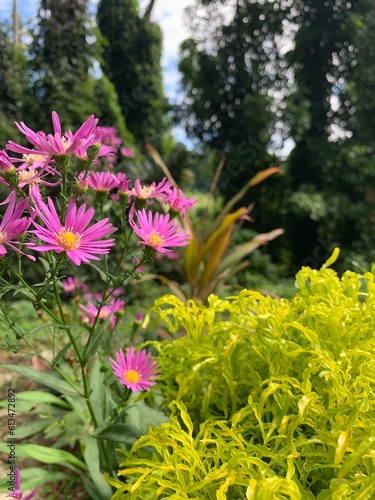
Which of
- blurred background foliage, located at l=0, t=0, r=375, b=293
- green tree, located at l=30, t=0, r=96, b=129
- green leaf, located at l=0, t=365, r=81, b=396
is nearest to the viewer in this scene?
green leaf, located at l=0, t=365, r=81, b=396

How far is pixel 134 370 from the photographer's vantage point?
2.19 ft

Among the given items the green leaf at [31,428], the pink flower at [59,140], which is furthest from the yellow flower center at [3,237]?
the green leaf at [31,428]

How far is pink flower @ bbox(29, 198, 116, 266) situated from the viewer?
1.58ft

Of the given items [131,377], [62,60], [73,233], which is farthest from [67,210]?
[62,60]

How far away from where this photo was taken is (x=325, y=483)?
505 mm

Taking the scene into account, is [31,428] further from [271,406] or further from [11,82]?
[11,82]

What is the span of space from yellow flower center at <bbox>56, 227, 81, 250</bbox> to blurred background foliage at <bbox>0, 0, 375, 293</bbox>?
2.98 meters

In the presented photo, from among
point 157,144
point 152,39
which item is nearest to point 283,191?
point 157,144

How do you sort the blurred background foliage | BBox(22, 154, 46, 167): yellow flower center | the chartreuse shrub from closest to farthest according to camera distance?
the chartreuse shrub < BBox(22, 154, 46, 167): yellow flower center < the blurred background foliage

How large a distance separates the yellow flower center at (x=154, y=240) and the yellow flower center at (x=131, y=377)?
0.71 feet

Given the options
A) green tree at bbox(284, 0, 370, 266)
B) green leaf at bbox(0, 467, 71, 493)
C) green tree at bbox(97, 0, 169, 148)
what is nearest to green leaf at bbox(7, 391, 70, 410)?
green leaf at bbox(0, 467, 71, 493)

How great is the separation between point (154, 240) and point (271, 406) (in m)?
0.28

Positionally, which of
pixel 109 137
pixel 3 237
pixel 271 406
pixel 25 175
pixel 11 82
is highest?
pixel 11 82

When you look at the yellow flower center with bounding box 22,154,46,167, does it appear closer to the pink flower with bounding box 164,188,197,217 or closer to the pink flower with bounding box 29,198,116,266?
the pink flower with bounding box 29,198,116,266
